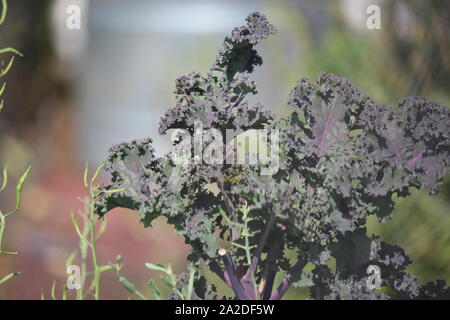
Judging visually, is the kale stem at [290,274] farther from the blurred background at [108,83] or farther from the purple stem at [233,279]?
the blurred background at [108,83]

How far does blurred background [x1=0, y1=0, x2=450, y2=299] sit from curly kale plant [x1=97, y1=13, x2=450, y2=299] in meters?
0.63

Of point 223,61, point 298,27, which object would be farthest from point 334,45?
point 298,27

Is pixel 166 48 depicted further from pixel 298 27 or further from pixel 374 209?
pixel 374 209

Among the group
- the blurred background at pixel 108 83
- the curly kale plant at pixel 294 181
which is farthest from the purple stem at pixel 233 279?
the blurred background at pixel 108 83

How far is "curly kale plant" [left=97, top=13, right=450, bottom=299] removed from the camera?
537 millimetres

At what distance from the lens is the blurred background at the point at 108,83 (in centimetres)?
225

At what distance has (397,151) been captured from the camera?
553 millimetres

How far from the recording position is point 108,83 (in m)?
3.96

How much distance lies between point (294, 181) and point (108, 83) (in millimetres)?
3503

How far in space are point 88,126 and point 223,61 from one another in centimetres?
366

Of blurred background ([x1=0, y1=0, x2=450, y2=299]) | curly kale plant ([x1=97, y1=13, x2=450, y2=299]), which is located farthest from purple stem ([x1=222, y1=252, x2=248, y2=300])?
blurred background ([x1=0, y1=0, x2=450, y2=299])

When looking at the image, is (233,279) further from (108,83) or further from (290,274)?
(108,83)

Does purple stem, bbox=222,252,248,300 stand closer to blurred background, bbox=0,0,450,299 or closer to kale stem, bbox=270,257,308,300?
kale stem, bbox=270,257,308,300

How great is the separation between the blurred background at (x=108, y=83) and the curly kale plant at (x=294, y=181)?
626 mm
